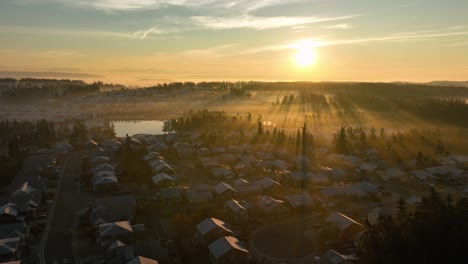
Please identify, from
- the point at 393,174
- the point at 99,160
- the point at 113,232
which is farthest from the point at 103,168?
the point at 393,174

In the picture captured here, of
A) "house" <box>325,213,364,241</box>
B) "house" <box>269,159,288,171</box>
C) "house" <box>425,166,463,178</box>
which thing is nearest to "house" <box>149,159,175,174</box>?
"house" <box>269,159,288,171</box>

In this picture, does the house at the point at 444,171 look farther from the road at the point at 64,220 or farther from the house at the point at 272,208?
the road at the point at 64,220

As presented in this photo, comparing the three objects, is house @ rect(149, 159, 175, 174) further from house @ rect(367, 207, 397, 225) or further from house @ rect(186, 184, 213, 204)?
house @ rect(367, 207, 397, 225)

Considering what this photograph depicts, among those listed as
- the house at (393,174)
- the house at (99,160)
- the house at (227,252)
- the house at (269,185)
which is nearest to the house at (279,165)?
the house at (269,185)

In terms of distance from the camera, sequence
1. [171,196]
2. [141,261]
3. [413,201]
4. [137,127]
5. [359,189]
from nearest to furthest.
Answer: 1. [141,261]
2. [413,201]
3. [171,196]
4. [359,189]
5. [137,127]

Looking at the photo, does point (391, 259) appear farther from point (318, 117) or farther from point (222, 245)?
point (318, 117)

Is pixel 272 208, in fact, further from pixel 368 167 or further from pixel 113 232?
pixel 368 167
